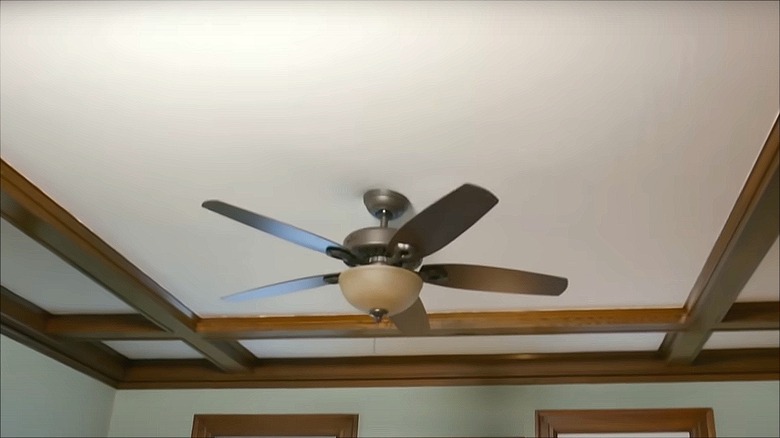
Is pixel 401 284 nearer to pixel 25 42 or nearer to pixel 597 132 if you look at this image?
pixel 597 132

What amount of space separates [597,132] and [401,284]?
0.65 metres

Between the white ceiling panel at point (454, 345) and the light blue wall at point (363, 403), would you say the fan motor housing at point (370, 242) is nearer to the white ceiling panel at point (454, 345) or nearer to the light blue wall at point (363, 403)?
the white ceiling panel at point (454, 345)

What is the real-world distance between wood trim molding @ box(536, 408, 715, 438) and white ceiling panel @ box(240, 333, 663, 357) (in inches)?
11.9

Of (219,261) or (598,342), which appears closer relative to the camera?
(219,261)

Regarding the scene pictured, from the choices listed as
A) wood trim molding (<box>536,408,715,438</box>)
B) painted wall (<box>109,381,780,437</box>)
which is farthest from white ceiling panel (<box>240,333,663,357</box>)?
wood trim molding (<box>536,408,715,438</box>)

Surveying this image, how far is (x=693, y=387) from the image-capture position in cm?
355

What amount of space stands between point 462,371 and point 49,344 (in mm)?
1985

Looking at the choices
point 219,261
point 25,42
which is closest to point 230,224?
point 219,261

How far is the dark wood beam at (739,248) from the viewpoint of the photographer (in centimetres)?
193

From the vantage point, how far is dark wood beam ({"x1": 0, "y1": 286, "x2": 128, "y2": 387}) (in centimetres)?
316

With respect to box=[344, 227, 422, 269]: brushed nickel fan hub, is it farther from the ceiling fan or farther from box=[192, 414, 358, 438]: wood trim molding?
box=[192, 414, 358, 438]: wood trim molding

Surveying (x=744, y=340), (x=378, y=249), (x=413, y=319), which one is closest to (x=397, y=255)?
(x=378, y=249)

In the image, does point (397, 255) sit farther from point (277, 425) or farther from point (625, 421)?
point (277, 425)

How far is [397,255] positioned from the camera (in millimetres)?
2041
